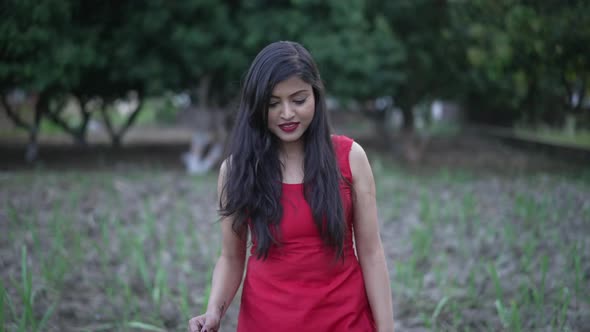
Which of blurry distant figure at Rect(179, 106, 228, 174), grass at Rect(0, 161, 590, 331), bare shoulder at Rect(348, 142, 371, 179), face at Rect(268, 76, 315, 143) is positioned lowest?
grass at Rect(0, 161, 590, 331)

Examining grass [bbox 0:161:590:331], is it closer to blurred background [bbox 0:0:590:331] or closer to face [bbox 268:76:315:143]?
blurred background [bbox 0:0:590:331]

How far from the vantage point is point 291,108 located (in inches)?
61.1

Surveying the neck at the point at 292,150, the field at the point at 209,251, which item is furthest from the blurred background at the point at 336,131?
the neck at the point at 292,150

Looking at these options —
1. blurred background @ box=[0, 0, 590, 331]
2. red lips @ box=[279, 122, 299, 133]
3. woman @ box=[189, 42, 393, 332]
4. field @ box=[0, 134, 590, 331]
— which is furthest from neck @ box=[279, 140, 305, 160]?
field @ box=[0, 134, 590, 331]

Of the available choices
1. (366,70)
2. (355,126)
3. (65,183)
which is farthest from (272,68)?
(355,126)

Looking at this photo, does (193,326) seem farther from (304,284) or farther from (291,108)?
(291,108)

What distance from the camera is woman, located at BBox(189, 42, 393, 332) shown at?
5.08 feet

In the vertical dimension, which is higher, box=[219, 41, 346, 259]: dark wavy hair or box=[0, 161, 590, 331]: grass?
box=[219, 41, 346, 259]: dark wavy hair

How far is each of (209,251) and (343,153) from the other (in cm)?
308

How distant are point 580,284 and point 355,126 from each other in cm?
1925

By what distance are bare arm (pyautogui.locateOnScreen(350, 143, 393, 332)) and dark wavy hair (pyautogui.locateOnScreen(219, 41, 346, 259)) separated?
0.08m

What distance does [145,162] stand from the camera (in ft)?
33.6

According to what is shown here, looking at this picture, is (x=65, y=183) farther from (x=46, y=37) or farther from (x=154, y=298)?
(x=154, y=298)

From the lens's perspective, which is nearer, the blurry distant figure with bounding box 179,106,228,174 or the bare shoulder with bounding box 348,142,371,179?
the bare shoulder with bounding box 348,142,371,179
